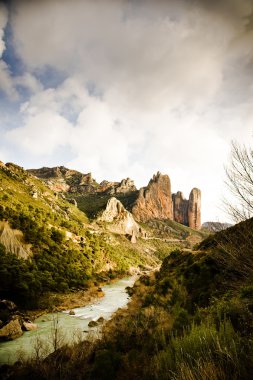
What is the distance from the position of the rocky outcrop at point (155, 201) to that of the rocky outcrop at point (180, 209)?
6.15 m

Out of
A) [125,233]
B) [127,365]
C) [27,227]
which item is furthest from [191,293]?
[125,233]

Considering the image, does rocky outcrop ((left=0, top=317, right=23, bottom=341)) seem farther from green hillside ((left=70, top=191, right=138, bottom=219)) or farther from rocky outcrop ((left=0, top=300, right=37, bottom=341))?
green hillside ((left=70, top=191, right=138, bottom=219))

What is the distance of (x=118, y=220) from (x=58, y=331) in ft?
323

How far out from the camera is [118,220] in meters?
115

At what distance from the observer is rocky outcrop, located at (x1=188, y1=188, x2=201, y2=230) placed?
552 feet

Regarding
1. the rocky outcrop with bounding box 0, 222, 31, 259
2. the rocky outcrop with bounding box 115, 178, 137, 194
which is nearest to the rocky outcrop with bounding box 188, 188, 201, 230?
the rocky outcrop with bounding box 115, 178, 137, 194

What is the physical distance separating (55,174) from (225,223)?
206 m

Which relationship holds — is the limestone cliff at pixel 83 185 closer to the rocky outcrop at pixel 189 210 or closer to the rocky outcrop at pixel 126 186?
the rocky outcrop at pixel 126 186

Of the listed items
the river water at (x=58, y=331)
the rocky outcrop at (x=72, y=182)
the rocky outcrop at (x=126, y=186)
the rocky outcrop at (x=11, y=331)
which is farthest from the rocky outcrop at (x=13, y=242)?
the rocky outcrop at (x=126, y=186)

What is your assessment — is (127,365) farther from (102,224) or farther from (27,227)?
(102,224)

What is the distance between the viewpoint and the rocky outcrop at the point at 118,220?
109 metres

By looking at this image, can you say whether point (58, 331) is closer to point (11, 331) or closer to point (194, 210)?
point (11, 331)

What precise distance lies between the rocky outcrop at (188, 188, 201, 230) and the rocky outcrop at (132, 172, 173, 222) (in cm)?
1618

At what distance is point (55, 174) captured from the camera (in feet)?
653
